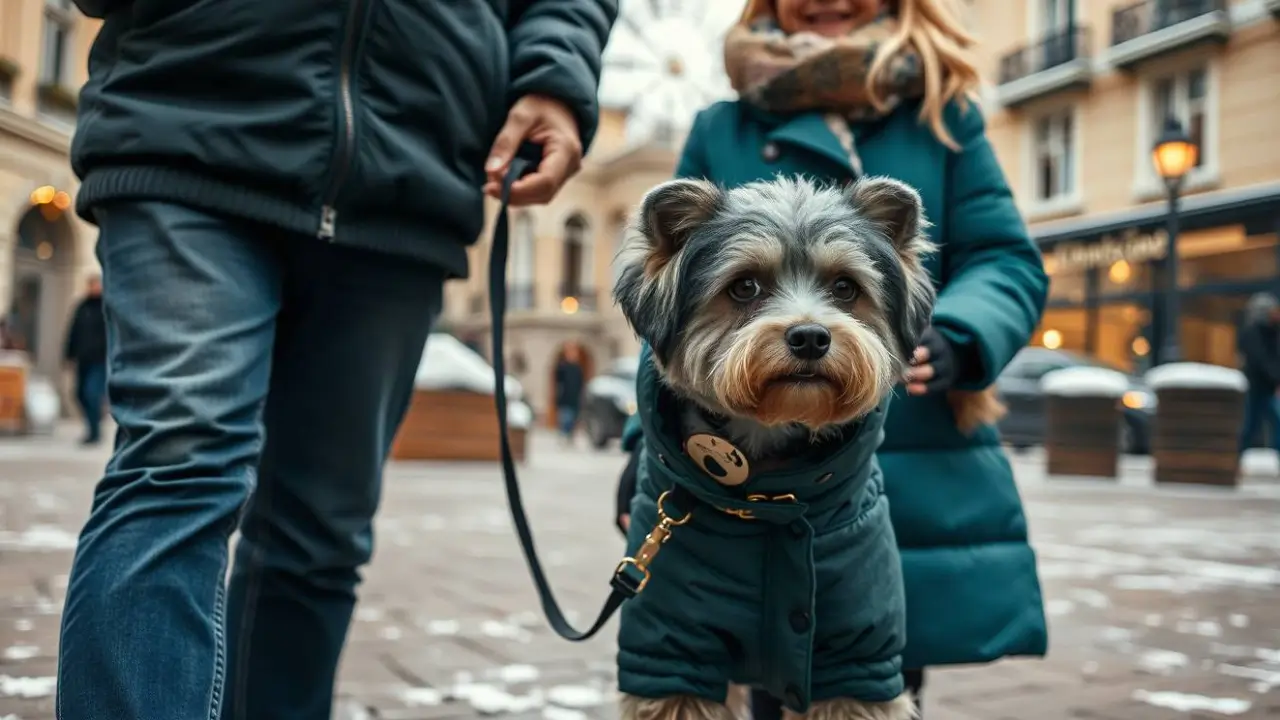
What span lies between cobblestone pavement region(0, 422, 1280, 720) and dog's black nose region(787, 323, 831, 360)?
1579mm

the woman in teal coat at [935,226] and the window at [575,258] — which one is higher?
the window at [575,258]

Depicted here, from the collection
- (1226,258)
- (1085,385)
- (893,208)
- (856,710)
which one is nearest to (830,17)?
(893,208)

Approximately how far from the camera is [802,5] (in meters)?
2.62

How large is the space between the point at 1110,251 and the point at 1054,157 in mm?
3642

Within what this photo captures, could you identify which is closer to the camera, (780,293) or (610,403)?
(780,293)

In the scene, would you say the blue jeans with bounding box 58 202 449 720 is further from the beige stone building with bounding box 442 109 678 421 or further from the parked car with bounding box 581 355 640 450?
the beige stone building with bounding box 442 109 678 421

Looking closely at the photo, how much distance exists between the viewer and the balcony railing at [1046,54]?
23.7 metres

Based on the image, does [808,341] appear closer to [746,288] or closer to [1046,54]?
[746,288]

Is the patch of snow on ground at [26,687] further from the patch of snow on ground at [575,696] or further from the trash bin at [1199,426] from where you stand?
the trash bin at [1199,426]

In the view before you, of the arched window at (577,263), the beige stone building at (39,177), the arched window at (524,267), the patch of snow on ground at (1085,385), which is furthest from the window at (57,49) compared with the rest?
Answer: the arched window at (577,263)

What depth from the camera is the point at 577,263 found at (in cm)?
3897

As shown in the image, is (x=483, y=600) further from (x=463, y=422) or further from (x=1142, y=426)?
(x=1142, y=426)

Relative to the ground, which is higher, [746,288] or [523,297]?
[523,297]

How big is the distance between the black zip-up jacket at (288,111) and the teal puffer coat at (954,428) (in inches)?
30.5
